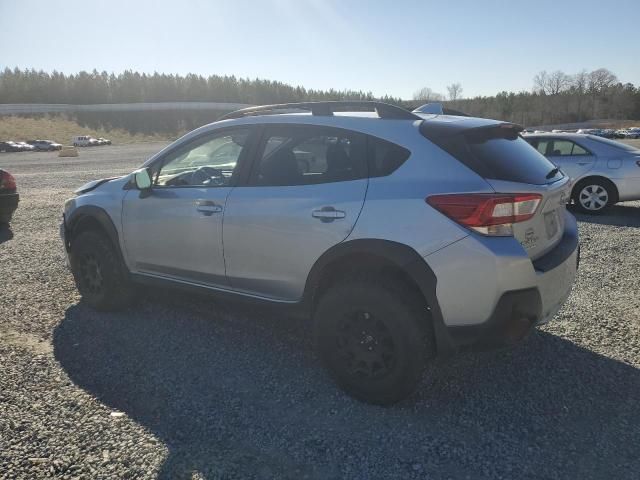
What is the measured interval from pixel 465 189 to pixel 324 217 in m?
0.86

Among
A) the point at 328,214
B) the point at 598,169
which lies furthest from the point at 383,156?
the point at 598,169

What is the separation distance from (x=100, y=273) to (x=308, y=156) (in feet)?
7.67

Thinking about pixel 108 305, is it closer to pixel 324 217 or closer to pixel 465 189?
pixel 324 217

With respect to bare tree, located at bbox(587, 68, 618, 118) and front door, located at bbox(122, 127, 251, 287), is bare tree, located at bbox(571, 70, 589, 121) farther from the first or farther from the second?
front door, located at bbox(122, 127, 251, 287)

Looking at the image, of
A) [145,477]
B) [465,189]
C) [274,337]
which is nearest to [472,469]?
[465,189]

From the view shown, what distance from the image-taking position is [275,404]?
317 centimetres

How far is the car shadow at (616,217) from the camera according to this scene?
27.6 ft

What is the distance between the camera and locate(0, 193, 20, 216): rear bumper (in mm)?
8570

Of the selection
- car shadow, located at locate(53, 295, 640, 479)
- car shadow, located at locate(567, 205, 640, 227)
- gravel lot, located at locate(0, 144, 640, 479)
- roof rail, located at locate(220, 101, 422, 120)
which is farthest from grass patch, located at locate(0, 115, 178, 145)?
car shadow, located at locate(53, 295, 640, 479)

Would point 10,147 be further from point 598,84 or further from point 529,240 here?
point 598,84

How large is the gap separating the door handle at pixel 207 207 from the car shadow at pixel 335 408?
105 cm

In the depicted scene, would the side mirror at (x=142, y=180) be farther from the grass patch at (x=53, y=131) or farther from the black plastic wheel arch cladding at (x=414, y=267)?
the grass patch at (x=53, y=131)

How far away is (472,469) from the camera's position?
2.55 metres

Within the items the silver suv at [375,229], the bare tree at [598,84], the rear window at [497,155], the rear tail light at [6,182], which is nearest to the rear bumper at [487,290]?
the silver suv at [375,229]
